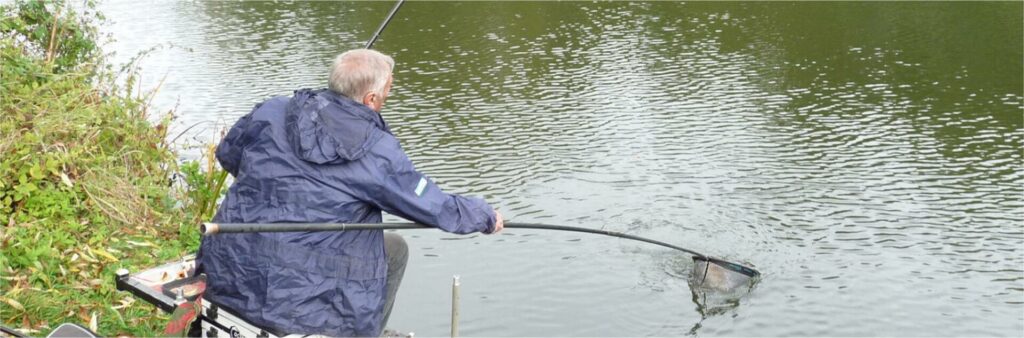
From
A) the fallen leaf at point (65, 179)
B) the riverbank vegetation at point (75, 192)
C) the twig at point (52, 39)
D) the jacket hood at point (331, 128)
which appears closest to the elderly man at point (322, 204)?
the jacket hood at point (331, 128)

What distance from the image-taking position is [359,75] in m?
3.63

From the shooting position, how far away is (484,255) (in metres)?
8.74

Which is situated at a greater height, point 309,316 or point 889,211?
point 309,316

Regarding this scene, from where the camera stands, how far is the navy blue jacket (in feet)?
11.7

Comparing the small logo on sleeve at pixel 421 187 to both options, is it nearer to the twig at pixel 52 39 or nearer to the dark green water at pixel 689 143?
the dark green water at pixel 689 143

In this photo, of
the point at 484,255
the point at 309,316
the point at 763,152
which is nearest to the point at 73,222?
the point at 309,316

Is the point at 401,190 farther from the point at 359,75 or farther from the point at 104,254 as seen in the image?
the point at 104,254

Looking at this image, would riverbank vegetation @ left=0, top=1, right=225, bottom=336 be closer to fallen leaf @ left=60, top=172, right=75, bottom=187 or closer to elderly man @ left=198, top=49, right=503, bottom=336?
fallen leaf @ left=60, top=172, right=75, bottom=187

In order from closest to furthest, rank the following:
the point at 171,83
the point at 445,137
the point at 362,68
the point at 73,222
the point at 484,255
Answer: the point at 362,68 < the point at 73,222 < the point at 484,255 < the point at 445,137 < the point at 171,83

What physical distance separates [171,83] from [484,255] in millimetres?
7439

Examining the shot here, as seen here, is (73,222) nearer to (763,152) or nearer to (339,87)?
(339,87)

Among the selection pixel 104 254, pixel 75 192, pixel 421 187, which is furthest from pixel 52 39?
pixel 421 187

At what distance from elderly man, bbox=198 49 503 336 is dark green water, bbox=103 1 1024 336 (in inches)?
141

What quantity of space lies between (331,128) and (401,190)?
32 cm
